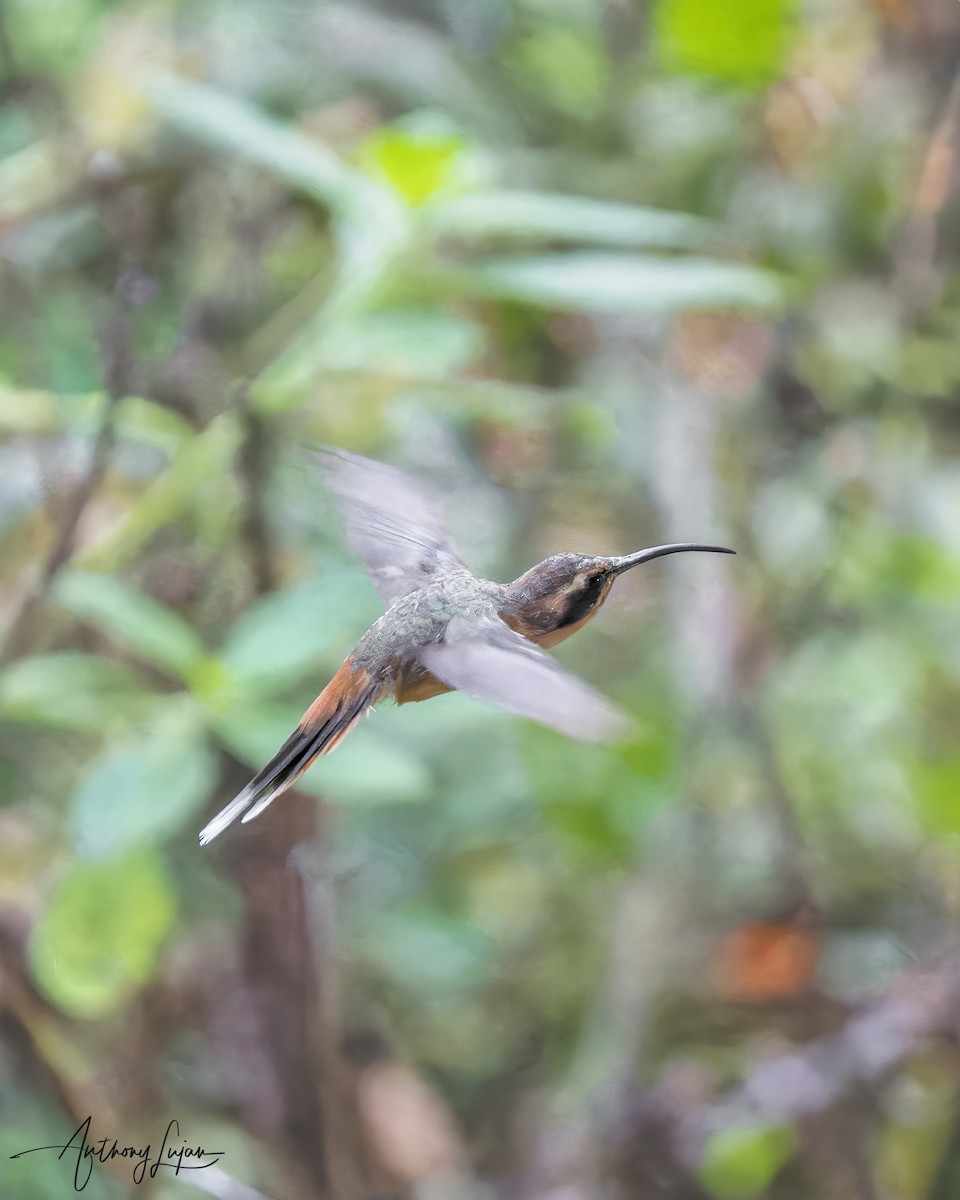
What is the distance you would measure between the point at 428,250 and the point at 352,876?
69 cm

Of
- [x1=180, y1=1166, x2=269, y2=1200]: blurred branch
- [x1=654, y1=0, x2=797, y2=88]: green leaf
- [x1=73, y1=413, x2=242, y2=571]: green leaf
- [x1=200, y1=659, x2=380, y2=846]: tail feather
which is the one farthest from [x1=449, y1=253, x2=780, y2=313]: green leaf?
[x1=180, y1=1166, x2=269, y2=1200]: blurred branch

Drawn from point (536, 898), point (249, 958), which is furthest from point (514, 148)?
point (249, 958)

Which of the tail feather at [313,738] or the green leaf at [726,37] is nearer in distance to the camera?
the tail feather at [313,738]

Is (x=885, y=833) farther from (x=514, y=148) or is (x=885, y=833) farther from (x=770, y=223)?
(x=514, y=148)

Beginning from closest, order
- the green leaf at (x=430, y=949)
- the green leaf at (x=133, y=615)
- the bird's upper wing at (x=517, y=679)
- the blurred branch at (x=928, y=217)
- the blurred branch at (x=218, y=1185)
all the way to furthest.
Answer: the bird's upper wing at (x=517, y=679) < the green leaf at (x=133, y=615) < the blurred branch at (x=218, y=1185) < the green leaf at (x=430, y=949) < the blurred branch at (x=928, y=217)

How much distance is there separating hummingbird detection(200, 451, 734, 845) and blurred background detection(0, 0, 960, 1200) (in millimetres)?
71

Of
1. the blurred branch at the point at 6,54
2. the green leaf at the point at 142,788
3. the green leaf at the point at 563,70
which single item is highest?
the blurred branch at the point at 6,54

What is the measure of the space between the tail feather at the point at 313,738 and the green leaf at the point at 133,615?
0.60ft

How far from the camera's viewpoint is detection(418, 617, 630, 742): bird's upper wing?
47 cm

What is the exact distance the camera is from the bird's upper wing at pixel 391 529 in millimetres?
807

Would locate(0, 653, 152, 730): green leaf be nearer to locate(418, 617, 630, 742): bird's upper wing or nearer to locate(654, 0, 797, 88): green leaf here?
locate(418, 617, 630, 742): bird's upper wing

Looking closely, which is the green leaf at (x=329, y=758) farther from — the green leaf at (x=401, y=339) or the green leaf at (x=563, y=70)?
the green leaf at (x=563, y=70)

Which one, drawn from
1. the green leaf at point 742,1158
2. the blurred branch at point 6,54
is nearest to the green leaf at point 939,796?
the green leaf at point 742,1158

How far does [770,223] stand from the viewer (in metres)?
1.80
